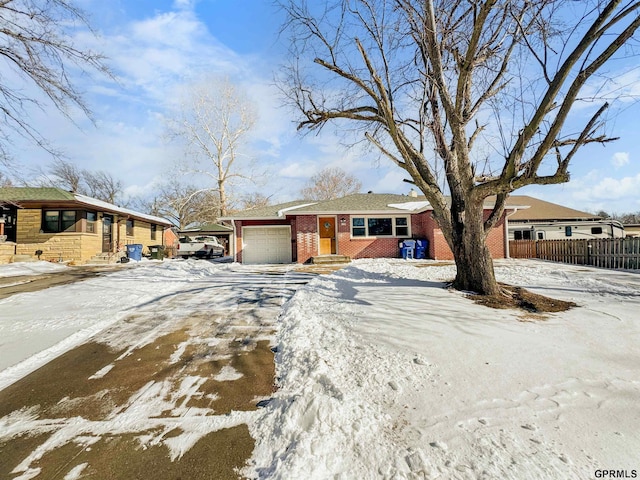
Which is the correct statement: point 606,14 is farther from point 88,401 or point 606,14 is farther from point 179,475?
point 88,401

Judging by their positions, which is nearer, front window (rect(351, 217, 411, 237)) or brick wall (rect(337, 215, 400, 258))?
brick wall (rect(337, 215, 400, 258))

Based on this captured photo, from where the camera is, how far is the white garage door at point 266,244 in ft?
48.3

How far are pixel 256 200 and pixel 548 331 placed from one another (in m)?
28.6

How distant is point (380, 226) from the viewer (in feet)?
47.8

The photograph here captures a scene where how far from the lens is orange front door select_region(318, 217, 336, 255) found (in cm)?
1447

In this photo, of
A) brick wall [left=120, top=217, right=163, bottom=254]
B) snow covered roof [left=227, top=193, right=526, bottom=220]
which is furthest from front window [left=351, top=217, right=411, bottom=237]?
brick wall [left=120, top=217, right=163, bottom=254]

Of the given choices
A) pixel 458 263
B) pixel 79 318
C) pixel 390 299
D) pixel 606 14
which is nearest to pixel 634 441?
pixel 390 299

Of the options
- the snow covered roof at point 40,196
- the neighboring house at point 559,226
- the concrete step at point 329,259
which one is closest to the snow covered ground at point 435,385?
the concrete step at point 329,259

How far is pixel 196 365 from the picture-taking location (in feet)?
10.3

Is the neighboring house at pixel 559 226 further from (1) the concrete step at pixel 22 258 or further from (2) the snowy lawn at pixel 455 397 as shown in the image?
(1) the concrete step at pixel 22 258

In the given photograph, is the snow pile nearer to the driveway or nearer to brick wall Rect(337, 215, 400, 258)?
the driveway

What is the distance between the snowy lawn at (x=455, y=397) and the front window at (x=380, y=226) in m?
10.2

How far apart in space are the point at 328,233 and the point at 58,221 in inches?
564

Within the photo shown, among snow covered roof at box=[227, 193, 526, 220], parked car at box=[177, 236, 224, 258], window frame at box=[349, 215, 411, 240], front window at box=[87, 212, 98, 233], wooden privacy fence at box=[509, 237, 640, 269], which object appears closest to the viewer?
wooden privacy fence at box=[509, 237, 640, 269]
